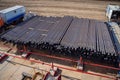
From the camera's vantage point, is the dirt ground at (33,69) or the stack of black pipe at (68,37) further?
the stack of black pipe at (68,37)

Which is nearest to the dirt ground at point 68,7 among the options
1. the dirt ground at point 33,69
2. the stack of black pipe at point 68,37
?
the stack of black pipe at point 68,37

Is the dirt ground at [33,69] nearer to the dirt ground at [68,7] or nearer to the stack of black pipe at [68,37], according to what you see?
the stack of black pipe at [68,37]

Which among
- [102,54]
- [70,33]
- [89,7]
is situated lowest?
[102,54]

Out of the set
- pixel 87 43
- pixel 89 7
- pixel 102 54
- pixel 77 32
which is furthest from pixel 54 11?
pixel 102 54

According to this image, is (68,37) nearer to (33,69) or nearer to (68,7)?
(33,69)

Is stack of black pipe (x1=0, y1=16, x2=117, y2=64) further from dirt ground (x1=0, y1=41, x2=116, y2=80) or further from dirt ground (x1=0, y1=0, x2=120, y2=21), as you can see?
dirt ground (x1=0, y1=0, x2=120, y2=21)

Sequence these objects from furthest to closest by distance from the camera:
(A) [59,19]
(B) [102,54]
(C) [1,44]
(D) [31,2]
Answer: (D) [31,2] < (A) [59,19] < (C) [1,44] < (B) [102,54]

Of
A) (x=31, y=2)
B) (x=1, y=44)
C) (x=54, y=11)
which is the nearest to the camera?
(x=1, y=44)

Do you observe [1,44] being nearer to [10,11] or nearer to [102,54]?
[10,11]
